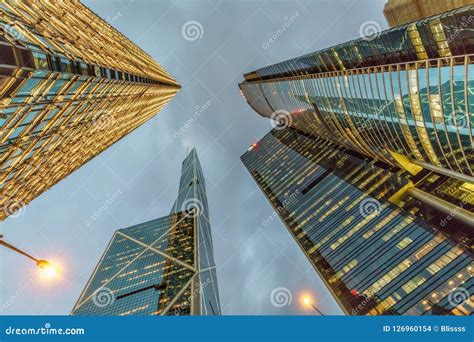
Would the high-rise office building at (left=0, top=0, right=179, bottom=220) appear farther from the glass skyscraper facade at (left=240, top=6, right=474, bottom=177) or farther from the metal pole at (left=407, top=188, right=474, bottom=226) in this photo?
the metal pole at (left=407, top=188, right=474, bottom=226)

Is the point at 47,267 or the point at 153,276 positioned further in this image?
the point at 153,276

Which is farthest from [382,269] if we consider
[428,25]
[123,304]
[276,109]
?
[276,109]

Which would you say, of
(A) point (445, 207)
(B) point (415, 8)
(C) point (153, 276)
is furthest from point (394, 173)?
(C) point (153, 276)

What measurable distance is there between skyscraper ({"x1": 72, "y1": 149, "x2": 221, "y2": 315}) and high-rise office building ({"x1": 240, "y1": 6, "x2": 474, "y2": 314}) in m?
40.7

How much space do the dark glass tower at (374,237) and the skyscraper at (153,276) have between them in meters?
39.8

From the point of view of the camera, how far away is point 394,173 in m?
78.9

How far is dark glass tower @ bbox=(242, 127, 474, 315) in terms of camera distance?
164 ft

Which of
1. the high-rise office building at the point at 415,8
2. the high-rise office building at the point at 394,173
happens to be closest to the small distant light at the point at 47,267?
the high-rise office building at the point at 394,173

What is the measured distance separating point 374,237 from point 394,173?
23189mm

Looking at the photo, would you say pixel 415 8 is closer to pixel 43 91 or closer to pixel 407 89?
pixel 407 89

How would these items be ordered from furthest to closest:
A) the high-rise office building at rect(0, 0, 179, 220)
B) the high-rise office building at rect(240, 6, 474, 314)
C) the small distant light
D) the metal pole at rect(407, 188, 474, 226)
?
1. the metal pole at rect(407, 188, 474, 226)
2. the high-rise office building at rect(240, 6, 474, 314)
3. the high-rise office building at rect(0, 0, 179, 220)
4. the small distant light

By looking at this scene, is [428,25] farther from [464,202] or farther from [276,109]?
[276,109]

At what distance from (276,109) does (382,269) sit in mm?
95641

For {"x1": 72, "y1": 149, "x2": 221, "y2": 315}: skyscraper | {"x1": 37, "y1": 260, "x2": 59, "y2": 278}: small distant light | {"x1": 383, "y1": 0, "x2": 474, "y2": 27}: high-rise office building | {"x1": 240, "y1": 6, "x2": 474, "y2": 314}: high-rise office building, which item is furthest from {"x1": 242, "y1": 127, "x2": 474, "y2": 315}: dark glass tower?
{"x1": 37, "y1": 260, "x2": 59, "y2": 278}: small distant light
